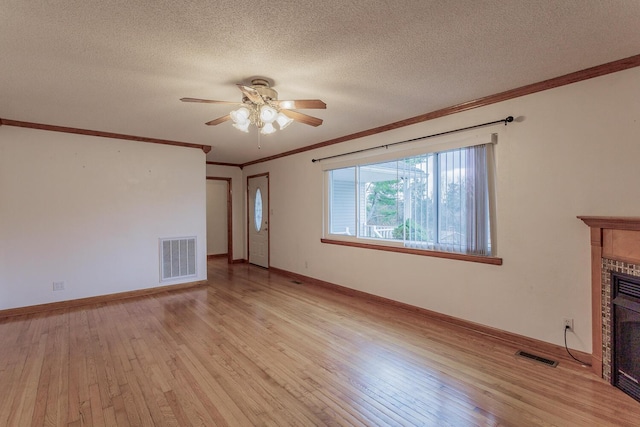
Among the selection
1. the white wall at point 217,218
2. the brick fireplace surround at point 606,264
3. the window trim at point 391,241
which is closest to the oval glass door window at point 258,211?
the white wall at point 217,218

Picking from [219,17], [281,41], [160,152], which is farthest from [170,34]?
[160,152]

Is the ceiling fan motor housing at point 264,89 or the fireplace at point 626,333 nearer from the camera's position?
the fireplace at point 626,333

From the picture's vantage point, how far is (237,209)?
24.4ft

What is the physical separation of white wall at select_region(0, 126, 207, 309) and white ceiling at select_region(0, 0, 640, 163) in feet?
3.38

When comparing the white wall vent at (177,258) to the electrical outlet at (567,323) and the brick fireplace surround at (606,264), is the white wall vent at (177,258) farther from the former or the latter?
the brick fireplace surround at (606,264)

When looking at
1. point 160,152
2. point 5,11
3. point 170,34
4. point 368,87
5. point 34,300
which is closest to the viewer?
point 5,11

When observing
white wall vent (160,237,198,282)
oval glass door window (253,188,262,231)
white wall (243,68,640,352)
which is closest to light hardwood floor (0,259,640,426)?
white wall (243,68,640,352)

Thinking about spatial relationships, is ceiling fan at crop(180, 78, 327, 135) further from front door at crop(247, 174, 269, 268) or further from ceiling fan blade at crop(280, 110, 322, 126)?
front door at crop(247, 174, 269, 268)

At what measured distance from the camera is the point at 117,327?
136 inches

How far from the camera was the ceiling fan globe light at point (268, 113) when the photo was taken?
2.56 m

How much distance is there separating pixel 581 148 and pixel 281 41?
8.27 feet

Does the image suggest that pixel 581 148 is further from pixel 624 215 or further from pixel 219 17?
pixel 219 17

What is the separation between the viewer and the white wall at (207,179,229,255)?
328 inches

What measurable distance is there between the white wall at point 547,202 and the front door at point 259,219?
3.68 metres
